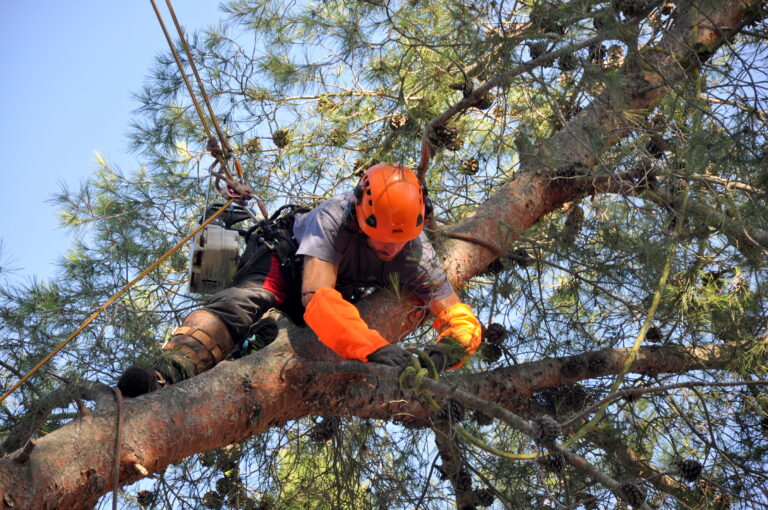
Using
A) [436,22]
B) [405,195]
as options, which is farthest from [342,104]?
[405,195]

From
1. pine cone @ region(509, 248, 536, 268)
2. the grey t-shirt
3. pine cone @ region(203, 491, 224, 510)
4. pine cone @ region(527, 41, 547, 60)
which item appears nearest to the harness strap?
the grey t-shirt

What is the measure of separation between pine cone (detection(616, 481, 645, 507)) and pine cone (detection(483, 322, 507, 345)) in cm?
154

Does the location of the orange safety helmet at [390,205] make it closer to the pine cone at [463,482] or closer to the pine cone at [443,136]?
the pine cone at [443,136]

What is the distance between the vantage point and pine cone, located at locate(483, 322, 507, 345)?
3.50 meters

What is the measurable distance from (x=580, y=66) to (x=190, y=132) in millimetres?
2389

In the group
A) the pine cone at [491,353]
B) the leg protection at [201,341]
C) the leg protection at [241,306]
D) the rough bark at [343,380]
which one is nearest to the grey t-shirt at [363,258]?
the rough bark at [343,380]

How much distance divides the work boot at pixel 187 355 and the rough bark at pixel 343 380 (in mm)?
93

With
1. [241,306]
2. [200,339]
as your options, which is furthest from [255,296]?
[200,339]

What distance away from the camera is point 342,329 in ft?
8.33

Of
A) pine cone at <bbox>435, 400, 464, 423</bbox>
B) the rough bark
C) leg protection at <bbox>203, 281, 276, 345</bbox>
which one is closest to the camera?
the rough bark

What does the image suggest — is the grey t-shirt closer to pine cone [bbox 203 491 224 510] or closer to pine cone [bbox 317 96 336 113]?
pine cone [bbox 203 491 224 510]

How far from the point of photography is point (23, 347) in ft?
9.46

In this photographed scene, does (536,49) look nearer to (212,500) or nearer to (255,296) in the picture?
(255,296)

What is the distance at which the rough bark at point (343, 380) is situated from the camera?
6.86ft
